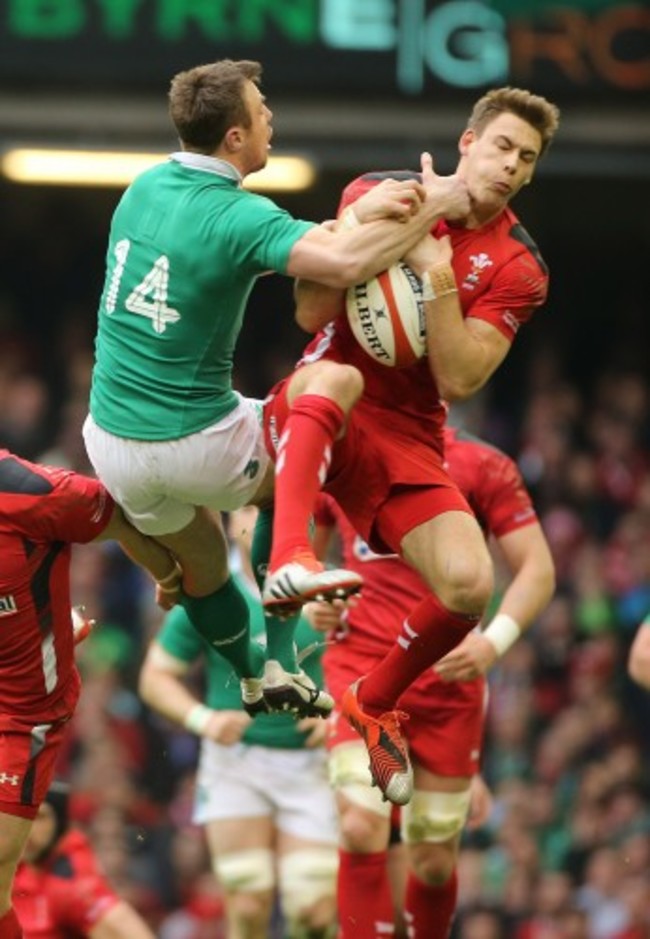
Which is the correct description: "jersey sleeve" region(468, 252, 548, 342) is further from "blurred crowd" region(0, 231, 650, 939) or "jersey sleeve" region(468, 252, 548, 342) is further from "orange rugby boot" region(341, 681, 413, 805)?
"blurred crowd" region(0, 231, 650, 939)

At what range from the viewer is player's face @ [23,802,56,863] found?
30.8 ft

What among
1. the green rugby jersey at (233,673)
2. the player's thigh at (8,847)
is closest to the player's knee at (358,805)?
the green rugby jersey at (233,673)

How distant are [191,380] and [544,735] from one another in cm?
759

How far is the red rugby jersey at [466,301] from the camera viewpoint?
26.0 ft

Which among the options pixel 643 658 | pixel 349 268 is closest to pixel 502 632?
pixel 643 658

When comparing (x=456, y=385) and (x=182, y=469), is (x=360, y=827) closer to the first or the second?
(x=182, y=469)

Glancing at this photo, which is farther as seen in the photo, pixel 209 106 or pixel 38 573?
pixel 38 573

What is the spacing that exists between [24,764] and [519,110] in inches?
107

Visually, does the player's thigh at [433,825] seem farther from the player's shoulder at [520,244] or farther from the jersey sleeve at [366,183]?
the jersey sleeve at [366,183]

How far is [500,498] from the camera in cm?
957

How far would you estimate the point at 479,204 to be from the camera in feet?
26.1

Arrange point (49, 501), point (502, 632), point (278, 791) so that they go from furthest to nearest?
point (278, 791) → point (502, 632) → point (49, 501)

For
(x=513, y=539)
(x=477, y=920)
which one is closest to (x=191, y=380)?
(x=513, y=539)

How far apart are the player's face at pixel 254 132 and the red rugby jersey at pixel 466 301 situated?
32 cm
